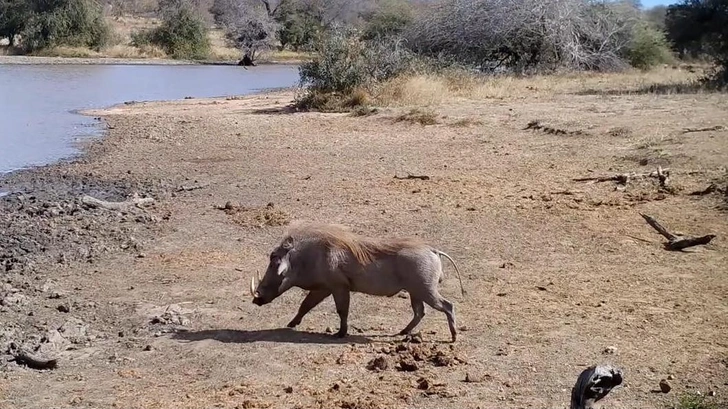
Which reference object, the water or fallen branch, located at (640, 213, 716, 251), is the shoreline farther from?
fallen branch, located at (640, 213, 716, 251)

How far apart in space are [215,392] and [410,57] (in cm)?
2006

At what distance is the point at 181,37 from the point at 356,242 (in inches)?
2045

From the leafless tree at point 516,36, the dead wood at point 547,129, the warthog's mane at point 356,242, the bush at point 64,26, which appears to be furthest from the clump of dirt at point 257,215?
the bush at point 64,26

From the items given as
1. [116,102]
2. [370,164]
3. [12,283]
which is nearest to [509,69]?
[116,102]

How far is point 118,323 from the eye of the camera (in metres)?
7.31

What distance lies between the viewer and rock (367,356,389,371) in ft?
19.5

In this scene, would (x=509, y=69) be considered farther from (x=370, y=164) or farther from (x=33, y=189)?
(x=33, y=189)

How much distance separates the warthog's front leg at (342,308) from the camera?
6.70m

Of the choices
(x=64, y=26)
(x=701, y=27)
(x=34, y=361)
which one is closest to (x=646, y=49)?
(x=701, y=27)

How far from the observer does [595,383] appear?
416 centimetres

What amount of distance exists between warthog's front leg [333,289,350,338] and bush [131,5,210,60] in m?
51.1

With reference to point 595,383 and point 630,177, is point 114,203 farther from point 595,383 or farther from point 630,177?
point 595,383

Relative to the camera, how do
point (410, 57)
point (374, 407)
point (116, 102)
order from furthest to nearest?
point (116, 102) → point (410, 57) → point (374, 407)

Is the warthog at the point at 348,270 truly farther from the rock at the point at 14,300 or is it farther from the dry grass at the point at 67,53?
the dry grass at the point at 67,53
